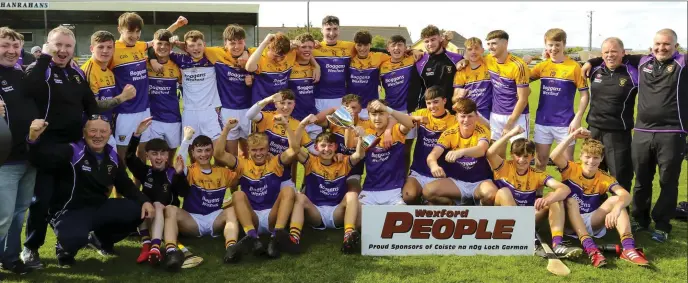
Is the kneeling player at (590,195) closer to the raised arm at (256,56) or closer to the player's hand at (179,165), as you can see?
the raised arm at (256,56)

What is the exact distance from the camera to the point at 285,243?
4.44 meters

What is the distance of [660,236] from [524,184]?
143 centimetres

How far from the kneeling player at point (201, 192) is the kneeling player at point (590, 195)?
2979 mm

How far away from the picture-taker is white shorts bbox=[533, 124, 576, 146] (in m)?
5.67

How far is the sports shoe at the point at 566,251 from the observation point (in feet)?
14.2

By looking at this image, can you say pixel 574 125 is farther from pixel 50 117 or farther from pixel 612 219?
pixel 50 117

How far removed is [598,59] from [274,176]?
3.67m

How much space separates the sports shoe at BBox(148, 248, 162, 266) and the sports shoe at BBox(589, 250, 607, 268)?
11.4ft

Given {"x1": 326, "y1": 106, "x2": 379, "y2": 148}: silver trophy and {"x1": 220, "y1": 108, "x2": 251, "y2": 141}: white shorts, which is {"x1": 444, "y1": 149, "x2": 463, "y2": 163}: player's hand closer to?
{"x1": 326, "y1": 106, "x2": 379, "y2": 148}: silver trophy

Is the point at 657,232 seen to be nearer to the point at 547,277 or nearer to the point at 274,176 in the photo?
the point at 547,277

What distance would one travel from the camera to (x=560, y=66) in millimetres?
5691

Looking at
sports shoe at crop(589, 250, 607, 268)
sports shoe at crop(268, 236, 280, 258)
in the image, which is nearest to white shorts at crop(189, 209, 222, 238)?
sports shoe at crop(268, 236, 280, 258)

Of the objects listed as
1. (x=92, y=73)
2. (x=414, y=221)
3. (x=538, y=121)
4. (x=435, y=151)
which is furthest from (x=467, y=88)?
(x=92, y=73)

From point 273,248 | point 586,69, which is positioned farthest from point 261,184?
point 586,69
